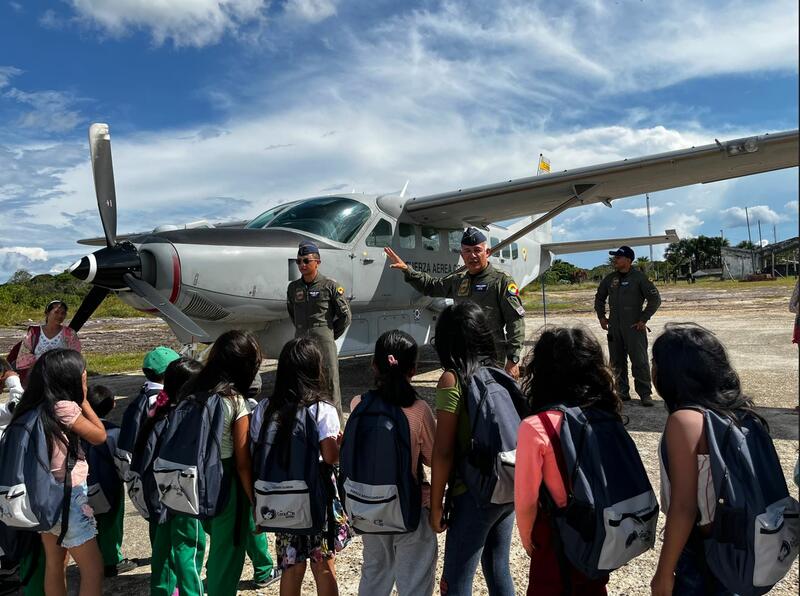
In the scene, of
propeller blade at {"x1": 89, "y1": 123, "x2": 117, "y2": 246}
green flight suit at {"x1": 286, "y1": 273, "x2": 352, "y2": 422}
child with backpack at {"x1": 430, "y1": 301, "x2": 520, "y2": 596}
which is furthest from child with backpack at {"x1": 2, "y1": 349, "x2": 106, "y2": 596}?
propeller blade at {"x1": 89, "y1": 123, "x2": 117, "y2": 246}

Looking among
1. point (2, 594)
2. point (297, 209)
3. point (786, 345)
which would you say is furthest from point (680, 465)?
point (786, 345)

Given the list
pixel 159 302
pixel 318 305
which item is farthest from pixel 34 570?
pixel 159 302

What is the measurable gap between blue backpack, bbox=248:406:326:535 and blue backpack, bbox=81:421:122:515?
1.02 meters

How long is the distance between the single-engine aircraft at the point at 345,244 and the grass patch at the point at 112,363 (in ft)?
13.2

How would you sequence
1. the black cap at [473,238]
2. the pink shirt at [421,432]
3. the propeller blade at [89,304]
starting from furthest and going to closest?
the propeller blade at [89,304]
the black cap at [473,238]
the pink shirt at [421,432]

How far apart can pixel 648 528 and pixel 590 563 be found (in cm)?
26

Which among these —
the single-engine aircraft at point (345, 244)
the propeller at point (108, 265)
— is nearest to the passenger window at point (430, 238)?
the single-engine aircraft at point (345, 244)

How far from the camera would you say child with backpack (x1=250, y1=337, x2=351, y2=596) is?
95.8 inches

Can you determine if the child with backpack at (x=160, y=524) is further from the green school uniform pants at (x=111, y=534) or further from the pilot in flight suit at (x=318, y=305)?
the pilot in flight suit at (x=318, y=305)

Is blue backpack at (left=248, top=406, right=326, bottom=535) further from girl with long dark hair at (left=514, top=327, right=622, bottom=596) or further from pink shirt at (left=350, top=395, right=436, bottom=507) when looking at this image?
girl with long dark hair at (left=514, top=327, right=622, bottom=596)

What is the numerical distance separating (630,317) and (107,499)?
6.04 m

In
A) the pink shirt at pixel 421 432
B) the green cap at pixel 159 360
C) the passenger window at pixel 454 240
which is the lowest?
the pink shirt at pixel 421 432

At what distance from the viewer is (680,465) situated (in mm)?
1844

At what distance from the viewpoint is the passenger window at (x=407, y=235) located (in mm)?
8812
